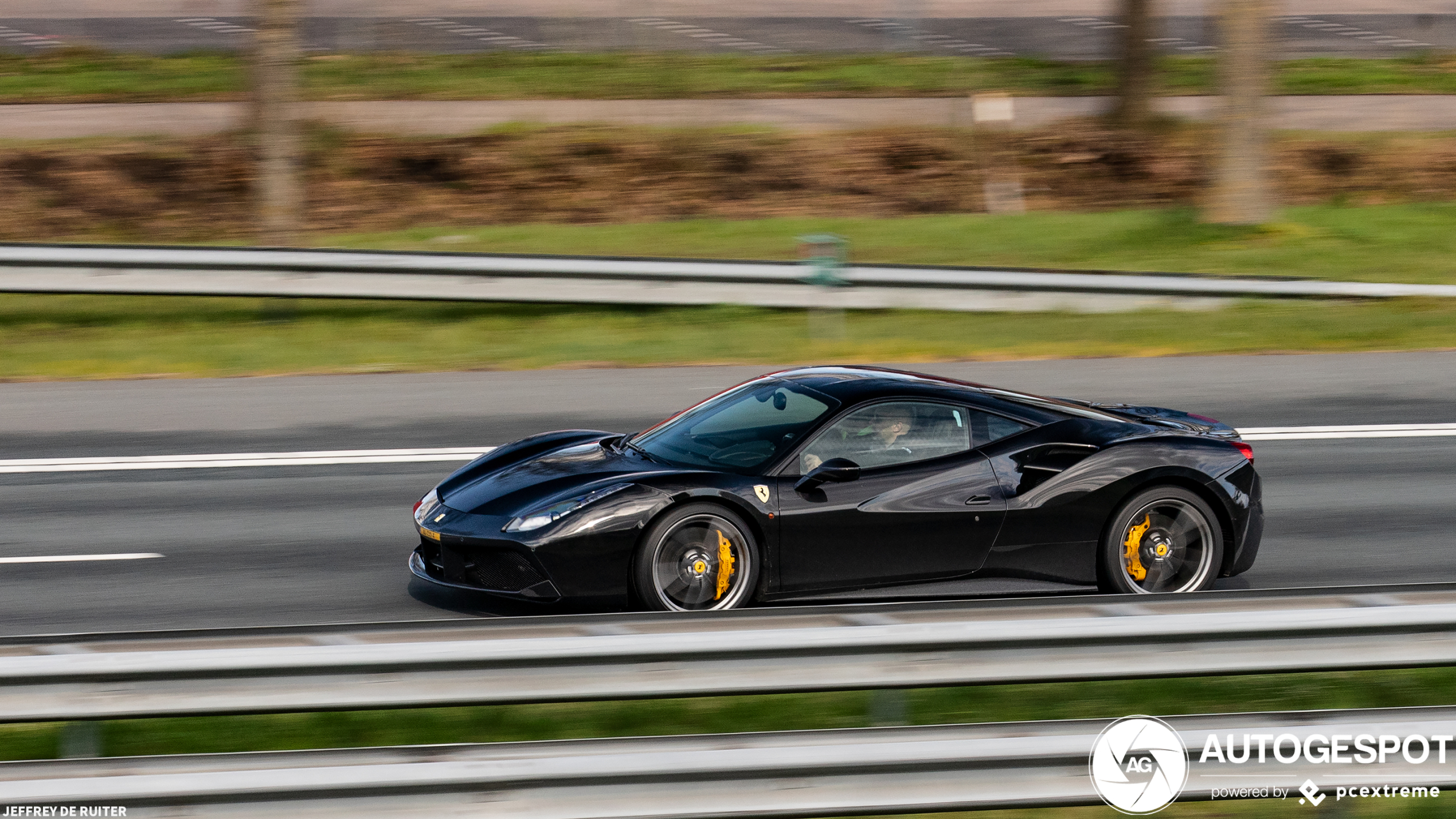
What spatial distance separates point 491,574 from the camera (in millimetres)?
7191

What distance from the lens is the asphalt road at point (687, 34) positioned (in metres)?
27.9

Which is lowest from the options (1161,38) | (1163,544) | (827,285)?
(1163,544)

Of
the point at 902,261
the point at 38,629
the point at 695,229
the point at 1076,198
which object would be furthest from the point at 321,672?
the point at 1076,198

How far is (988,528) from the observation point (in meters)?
7.47

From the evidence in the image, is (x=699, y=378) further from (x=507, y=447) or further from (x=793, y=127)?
(x=793, y=127)

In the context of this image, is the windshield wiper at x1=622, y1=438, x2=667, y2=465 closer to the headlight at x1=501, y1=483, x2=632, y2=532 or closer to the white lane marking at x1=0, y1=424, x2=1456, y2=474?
the headlight at x1=501, y1=483, x2=632, y2=532

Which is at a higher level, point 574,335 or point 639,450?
point 574,335

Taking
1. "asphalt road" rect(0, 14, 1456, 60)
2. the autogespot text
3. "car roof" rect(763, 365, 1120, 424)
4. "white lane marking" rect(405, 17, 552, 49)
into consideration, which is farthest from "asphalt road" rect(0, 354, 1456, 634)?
"white lane marking" rect(405, 17, 552, 49)

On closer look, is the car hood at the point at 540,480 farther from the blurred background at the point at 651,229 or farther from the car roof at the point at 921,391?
the car roof at the point at 921,391

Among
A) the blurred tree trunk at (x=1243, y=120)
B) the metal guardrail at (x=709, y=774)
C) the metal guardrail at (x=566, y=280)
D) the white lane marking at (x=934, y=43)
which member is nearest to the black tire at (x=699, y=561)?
the metal guardrail at (x=709, y=774)

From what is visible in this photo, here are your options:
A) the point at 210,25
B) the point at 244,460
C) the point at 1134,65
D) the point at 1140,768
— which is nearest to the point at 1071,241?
the point at 1134,65

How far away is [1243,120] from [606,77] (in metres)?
11.4

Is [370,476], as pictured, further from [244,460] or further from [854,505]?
[854,505]

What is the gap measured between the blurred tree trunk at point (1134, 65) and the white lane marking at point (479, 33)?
1027cm
